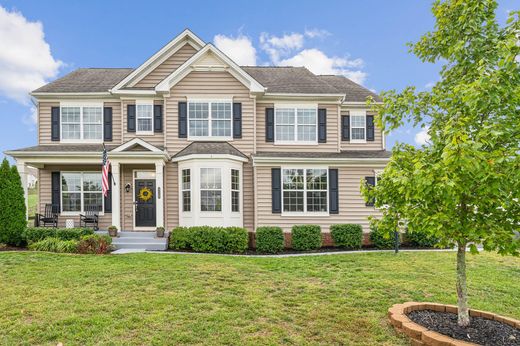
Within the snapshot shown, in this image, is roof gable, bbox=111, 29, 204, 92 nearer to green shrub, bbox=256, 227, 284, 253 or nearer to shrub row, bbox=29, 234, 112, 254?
shrub row, bbox=29, 234, 112, 254

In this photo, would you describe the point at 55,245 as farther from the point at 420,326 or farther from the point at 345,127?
the point at 345,127

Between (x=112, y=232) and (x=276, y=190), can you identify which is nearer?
(x=112, y=232)

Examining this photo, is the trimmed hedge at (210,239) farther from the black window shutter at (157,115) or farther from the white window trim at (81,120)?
the white window trim at (81,120)

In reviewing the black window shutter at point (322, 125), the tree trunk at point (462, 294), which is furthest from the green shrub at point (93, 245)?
the tree trunk at point (462, 294)

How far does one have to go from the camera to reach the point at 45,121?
14359mm

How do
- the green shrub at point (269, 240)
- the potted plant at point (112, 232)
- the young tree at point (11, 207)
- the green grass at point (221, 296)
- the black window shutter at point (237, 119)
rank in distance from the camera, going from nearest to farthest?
1. the green grass at point (221, 296)
2. the young tree at point (11, 207)
3. the green shrub at point (269, 240)
4. the potted plant at point (112, 232)
5. the black window shutter at point (237, 119)

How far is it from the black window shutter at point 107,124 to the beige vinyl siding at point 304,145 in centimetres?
668

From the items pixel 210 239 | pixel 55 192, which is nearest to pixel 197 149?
pixel 210 239

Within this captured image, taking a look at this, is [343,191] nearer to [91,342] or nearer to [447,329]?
[447,329]

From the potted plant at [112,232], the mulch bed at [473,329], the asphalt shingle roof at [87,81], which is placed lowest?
the mulch bed at [473,329]

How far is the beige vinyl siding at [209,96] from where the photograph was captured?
1379 centimetres

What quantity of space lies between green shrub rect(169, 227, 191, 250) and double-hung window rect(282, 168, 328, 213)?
13.5ft

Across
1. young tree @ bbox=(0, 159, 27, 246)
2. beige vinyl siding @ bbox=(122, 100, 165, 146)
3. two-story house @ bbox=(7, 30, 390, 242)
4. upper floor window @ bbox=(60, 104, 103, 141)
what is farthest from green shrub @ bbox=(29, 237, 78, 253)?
upper floor window @ bbox=(60, 104, 103, 141)

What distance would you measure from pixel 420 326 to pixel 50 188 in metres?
15.0
